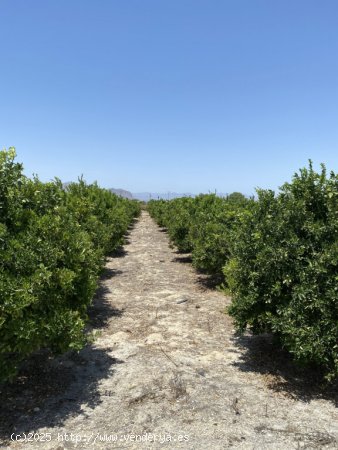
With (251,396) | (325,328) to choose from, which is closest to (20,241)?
(251,396)

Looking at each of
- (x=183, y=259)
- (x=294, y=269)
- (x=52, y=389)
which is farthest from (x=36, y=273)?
(x=183, y=259)

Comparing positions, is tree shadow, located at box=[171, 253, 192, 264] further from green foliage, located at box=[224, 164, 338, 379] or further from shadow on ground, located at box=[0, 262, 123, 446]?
green foliage, located at box=[224, 164, 338, 379]

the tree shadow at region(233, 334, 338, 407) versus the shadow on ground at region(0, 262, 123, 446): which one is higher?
the tree shadow at region(233, 334, 338, 407)

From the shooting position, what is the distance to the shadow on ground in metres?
4.99

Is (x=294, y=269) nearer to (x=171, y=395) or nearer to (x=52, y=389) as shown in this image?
(x=171, y=395)

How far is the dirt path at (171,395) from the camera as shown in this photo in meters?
4.66

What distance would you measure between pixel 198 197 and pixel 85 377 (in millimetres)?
15693

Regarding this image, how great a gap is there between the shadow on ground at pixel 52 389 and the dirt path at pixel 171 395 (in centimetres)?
2

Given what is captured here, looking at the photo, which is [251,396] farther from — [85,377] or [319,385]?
[85,377]

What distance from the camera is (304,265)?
5809 millimetres

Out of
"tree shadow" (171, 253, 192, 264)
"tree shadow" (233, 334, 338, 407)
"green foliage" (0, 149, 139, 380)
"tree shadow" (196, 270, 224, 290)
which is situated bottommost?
"tree shadow" (233, 334, 338, 407)

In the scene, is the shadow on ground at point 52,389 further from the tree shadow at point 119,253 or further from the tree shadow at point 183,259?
the tree shadow at point 119,253

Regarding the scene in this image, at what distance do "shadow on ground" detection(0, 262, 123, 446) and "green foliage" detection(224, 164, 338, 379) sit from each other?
263 centimetres

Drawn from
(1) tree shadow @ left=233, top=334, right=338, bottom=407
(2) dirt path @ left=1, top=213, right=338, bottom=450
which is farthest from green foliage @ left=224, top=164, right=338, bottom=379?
(2) dirt path @ left=1, top=213, right=338, bottom=450
